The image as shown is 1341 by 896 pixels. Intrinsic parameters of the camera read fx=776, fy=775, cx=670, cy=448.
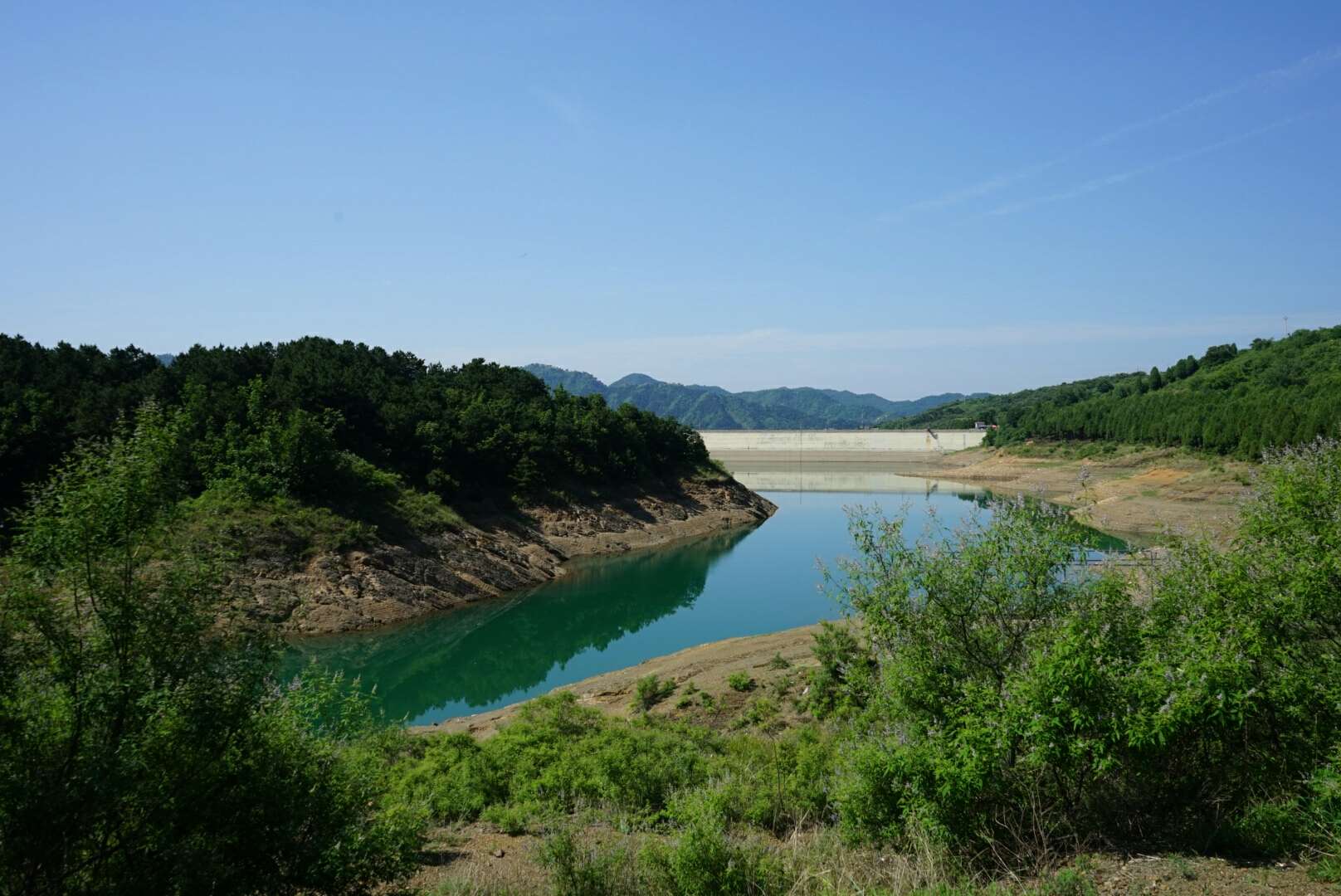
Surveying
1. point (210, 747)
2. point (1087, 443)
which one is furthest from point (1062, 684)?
point (1087, 443)

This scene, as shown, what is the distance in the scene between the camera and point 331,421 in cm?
3784

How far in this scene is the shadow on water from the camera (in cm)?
2377

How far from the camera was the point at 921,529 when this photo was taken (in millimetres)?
9867

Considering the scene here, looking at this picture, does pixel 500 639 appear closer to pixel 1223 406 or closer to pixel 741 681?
pixel 741 681

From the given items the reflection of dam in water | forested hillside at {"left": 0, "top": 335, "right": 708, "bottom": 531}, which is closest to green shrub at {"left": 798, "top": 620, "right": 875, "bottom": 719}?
forested hillside at {"left": 0, "top": 335, "right": 708, "bottom": 531}

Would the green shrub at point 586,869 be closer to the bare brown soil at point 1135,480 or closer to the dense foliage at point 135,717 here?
the dense foliage at point 135,717

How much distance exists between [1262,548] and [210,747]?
11368 mm

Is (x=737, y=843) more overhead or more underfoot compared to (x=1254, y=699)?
more underfoot

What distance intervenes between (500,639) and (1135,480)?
2147 inches

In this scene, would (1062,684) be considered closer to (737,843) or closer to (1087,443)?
(737,843)

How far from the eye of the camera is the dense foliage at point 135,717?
604 cm

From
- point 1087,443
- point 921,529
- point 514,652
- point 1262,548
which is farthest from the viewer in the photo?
point 1087,443

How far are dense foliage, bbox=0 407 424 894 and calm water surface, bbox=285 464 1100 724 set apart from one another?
8.20m

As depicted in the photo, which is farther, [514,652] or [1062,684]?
[514,652]
